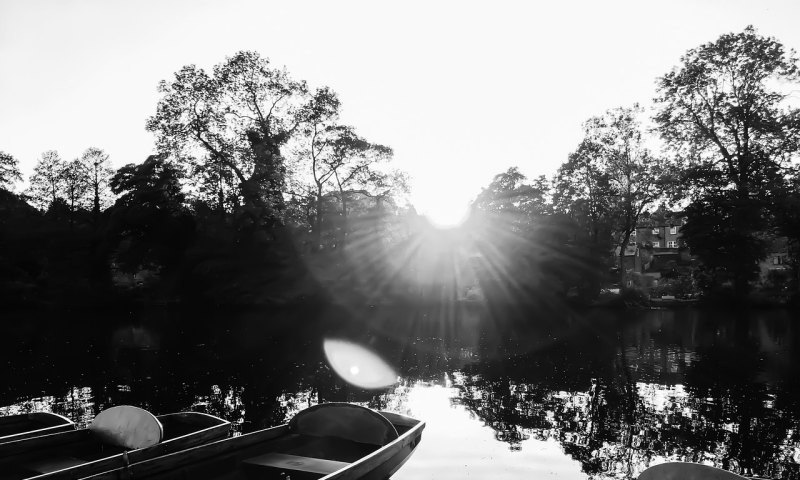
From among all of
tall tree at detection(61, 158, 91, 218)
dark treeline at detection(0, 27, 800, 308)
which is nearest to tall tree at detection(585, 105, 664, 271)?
dark treeline at detection(0, 27, 800, 308)

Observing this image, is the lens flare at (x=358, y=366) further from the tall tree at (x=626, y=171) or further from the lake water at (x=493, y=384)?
the tall tree at (x=626, y=171)

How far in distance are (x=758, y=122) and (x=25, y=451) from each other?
43.2 m

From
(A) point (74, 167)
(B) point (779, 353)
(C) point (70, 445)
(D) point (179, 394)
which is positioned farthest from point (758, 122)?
(A) point (74, 167)

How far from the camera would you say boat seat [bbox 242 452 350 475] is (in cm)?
650

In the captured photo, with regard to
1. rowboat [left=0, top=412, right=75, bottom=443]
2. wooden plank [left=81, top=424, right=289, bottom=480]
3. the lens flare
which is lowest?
the lens flare

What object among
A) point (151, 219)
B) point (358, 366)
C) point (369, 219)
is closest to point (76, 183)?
point (151, 219)

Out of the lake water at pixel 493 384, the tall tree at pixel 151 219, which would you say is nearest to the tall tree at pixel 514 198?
the lake water at pixel 493 384

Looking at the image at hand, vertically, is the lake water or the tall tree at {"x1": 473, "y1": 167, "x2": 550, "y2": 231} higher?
the tall tree at {"x1": 473, "y1": 167, "x2": 550, "y2": 231}

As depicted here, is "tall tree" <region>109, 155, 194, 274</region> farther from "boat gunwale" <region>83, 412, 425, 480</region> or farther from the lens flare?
"boat gunwale" <region>83, 412, 425, 480</region>

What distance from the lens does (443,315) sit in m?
37.1

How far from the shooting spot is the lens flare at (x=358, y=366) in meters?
15.2

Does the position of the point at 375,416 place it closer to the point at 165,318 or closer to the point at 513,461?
the point at 513,461

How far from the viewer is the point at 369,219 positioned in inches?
1710

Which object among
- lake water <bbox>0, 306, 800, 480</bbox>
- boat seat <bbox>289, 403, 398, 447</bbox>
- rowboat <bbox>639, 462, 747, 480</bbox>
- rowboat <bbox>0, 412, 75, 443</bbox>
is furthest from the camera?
lake water <bbox>0, 306, 800, 480</bbox>
